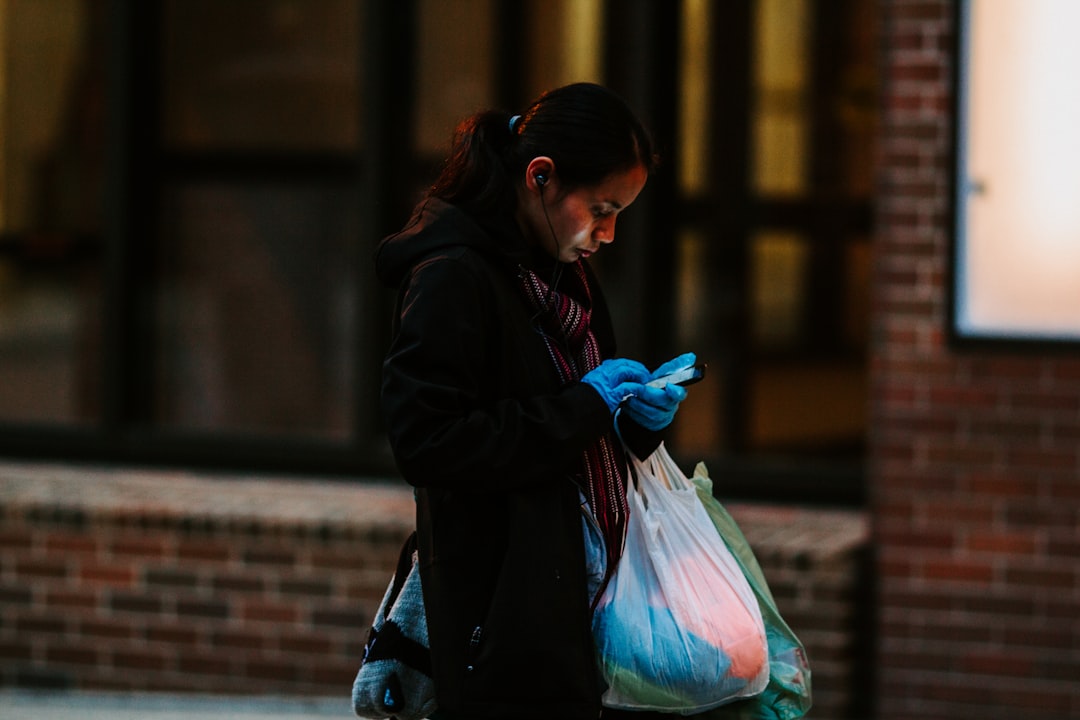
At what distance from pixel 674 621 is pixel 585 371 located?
0.46 meters

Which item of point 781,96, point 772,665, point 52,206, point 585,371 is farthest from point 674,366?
point 52,206

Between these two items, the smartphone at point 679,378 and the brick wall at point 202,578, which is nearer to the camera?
the smartphone at point 679,378

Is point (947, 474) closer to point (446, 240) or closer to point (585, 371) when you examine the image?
point (585, 371)

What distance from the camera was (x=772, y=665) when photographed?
294 centimetres

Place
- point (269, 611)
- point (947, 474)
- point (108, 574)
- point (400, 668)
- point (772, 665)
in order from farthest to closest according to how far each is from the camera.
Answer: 1. point (108, 574)
2. point (269, 611)
3. point (947, 474)
4. point (772, 665)
5. point (400, 668)

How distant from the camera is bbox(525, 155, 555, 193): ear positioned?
2688 millimetres

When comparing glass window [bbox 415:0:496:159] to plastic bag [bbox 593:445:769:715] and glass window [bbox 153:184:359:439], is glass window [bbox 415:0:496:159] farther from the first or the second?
plastic bag [bbox 593:445:769:715]

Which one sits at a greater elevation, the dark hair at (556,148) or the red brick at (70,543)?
the dark hair at (556,148)

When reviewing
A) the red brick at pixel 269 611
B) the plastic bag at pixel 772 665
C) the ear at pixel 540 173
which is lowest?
the red brick at pixel 269 611

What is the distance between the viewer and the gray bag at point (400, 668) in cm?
280

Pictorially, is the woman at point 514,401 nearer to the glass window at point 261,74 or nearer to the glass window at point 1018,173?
the glass window at point 1018,173

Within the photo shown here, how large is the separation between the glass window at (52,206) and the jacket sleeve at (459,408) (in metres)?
3.86

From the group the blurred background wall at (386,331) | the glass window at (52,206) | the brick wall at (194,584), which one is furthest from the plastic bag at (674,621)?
the glass window at (52,206)

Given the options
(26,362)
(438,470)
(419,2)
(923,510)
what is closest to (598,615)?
(438,470)
